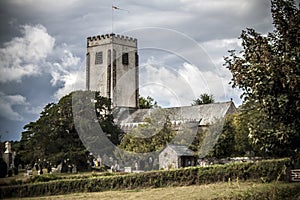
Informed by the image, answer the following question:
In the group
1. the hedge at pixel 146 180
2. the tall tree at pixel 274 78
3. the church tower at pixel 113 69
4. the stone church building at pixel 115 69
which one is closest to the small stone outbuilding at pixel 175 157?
the hedge at pixel 146 180

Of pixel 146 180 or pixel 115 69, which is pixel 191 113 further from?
pixel 146 180

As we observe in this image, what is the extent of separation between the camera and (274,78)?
17.9 m

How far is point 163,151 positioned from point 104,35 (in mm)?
46768

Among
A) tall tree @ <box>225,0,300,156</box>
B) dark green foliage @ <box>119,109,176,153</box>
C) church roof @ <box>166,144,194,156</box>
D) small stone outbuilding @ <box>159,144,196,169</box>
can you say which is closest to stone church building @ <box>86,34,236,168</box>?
dark green foliage @ <box>119,109,176,153</box>

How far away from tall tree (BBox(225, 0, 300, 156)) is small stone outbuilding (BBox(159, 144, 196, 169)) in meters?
23.6

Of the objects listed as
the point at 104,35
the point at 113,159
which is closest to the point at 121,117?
the point at 104,35

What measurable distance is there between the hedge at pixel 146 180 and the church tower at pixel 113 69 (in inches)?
2254

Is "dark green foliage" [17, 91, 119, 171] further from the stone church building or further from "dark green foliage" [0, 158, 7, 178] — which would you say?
the stone church building

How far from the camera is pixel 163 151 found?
4422cm

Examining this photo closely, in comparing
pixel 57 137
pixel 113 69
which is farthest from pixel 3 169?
pixel 113 69

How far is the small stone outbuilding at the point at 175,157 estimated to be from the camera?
43.4 m

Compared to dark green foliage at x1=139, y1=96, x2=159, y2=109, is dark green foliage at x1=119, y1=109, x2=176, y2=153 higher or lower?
lower

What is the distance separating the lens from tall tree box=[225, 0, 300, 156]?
1750cm

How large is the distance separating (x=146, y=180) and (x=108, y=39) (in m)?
62.8
